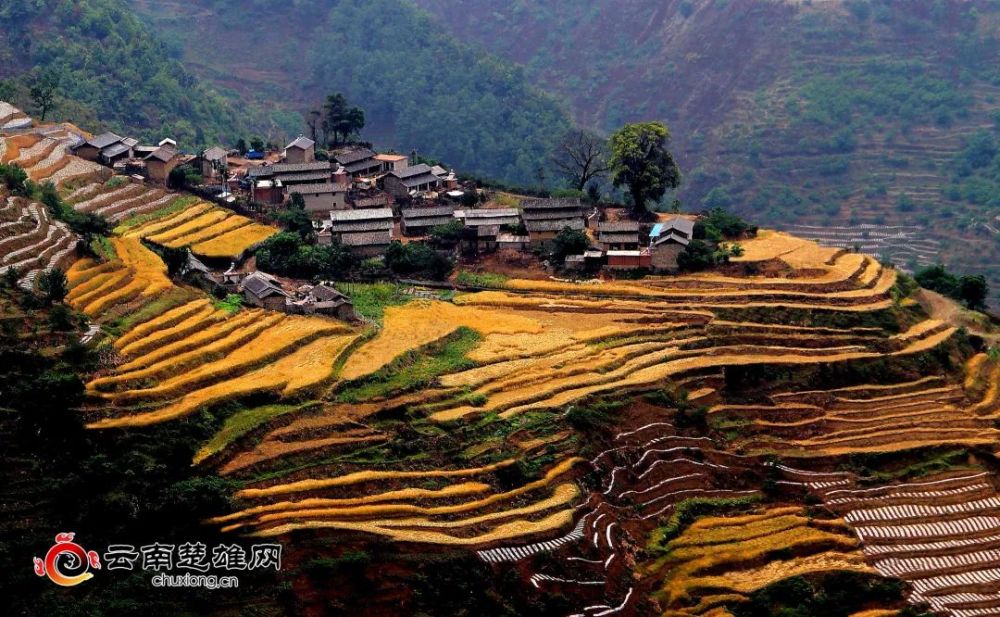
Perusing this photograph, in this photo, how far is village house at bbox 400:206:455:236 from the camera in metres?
47.8

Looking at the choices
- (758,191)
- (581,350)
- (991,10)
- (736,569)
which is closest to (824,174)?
(758,191)

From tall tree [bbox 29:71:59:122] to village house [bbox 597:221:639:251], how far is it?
27.0 metres

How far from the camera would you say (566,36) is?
106 metres

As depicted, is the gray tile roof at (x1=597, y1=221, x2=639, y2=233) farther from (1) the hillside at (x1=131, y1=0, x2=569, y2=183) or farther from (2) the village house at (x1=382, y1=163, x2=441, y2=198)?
(1) the hillside at (x1=131, y1=0, x2=569, y2=183)

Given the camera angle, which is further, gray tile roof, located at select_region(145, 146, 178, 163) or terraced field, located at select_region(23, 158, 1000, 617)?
gray tile roof, located at select_region(145, 146, 178, 163)

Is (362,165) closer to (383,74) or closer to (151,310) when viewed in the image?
(151,310)

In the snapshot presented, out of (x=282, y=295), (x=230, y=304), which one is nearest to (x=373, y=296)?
(x=282, y=295)

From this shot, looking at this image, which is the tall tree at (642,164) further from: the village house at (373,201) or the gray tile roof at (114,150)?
the gray tile roof at (114,150)

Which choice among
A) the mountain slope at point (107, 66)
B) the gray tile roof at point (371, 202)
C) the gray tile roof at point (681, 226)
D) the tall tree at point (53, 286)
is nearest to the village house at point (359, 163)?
the gray tile roof at point (371, 202)

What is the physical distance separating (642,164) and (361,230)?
11.3 m

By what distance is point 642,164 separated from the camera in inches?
1932

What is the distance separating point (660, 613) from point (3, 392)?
16.0 m

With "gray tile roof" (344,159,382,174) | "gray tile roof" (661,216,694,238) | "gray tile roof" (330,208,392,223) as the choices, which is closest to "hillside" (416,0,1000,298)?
"gray tile roof" (661,216,694,238)

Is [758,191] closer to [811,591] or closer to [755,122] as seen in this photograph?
[755,122]
